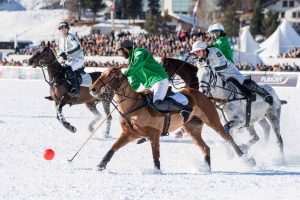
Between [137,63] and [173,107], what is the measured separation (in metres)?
0.95

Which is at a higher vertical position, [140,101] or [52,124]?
[140,101]

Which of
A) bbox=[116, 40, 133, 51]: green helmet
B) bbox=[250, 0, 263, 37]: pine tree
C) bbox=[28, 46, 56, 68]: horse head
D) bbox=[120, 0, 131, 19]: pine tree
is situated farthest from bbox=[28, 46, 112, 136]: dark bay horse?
bbox=[120, 0, 131, 19]: pine tree

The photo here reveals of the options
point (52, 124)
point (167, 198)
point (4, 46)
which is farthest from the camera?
point (4, 46)

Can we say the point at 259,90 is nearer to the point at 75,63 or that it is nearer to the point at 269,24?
the point at 75,63

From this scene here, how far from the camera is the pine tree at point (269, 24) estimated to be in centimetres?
7088

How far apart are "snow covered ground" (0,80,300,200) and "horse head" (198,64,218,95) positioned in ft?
4.01

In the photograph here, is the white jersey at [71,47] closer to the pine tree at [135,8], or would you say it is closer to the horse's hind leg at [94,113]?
the horse's hind leg at [94,113]

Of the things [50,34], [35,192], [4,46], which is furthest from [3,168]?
[50,34]

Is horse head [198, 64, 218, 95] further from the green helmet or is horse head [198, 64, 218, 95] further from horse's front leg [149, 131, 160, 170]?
the green helmet

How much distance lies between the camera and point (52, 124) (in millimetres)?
16703

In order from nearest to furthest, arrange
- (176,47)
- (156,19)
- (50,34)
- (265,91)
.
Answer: (265,91)
(176,47)
(156,19)
(50,34)

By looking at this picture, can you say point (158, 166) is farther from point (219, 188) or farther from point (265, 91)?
point (265, 91)

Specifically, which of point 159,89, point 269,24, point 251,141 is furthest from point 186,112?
point 269,24

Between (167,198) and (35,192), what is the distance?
1591mm
